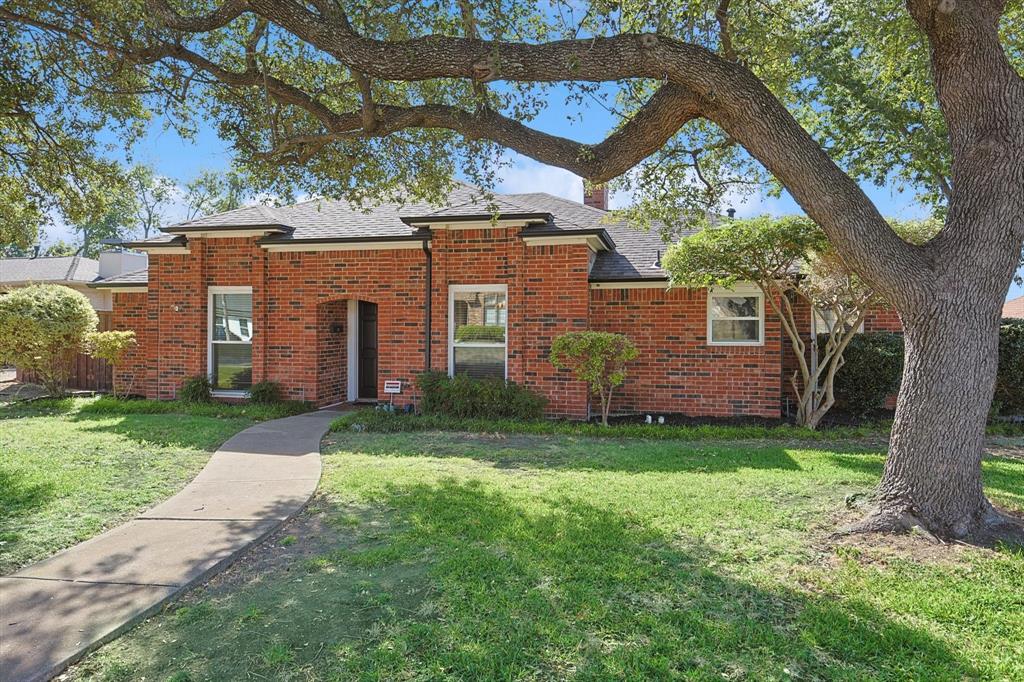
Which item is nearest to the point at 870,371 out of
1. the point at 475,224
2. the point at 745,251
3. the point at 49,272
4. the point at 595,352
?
the point at 745,251

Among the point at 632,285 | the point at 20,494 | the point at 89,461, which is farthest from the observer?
the point at 632,285

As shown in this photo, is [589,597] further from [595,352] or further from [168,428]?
[168,428]

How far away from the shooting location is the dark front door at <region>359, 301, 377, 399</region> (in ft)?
45.4

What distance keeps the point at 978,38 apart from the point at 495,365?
842 cm

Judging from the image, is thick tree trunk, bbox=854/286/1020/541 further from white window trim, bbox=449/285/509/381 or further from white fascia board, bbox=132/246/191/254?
white fascia board, bbox=132/246/191/254

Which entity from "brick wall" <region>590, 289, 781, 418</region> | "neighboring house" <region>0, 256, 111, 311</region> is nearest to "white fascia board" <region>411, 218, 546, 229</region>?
"brick wall" <region>590, 289, 781, 418</region>

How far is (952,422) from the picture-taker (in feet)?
15.1

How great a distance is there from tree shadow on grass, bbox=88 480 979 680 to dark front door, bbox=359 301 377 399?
943cm

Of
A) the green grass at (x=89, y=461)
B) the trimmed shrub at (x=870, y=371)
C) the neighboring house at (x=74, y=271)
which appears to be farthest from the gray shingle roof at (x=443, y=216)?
the neighboring house at (x=74, y=271)

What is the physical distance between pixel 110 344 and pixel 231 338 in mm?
2385

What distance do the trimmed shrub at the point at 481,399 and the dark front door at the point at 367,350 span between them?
3.33m

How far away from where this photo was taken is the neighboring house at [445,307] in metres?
11.2

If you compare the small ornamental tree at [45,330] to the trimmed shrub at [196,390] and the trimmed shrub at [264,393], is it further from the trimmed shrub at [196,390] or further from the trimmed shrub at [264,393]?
the trimmed shrub at [264,393]

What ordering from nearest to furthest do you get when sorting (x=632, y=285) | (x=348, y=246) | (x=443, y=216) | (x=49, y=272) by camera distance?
Result: (x=443, y=216), (x=632, y=285), (x=348, y=246), (x=49, y=272)
